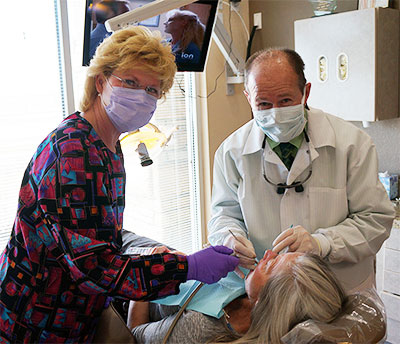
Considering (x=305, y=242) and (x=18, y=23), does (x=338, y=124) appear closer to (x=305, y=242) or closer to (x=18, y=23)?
(x=305, y=242)

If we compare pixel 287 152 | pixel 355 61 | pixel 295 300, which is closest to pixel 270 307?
pixel 295 300

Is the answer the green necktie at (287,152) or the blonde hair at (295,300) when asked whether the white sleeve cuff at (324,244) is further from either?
the green necktie at (287,152)

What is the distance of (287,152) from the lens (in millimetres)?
1684

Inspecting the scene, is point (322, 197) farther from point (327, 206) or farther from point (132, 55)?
point (132, 55)

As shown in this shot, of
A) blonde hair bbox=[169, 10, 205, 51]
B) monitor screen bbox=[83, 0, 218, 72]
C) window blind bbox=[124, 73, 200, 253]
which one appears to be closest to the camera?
monitor screen bbox=[83, 0, 218, 72]

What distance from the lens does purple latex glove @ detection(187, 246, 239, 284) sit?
4.50ft

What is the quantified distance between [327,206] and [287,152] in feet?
0.77

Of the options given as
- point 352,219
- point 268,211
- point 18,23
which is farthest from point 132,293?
point 18,23

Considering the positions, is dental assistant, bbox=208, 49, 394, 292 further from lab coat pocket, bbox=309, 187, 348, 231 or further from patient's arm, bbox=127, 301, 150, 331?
patient's arm, bbox=127, 301, 150, 331

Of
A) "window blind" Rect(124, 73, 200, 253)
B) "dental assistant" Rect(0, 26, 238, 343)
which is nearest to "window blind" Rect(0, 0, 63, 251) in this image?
"window blind" Rect(124, 73, 200, 253)

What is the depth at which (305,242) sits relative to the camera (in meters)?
1.47

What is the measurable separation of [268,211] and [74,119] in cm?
75

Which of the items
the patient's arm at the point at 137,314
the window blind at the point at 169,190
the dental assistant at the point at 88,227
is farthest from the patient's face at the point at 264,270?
the window blind at the point at 169,190

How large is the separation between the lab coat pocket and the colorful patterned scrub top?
53 centimetres
